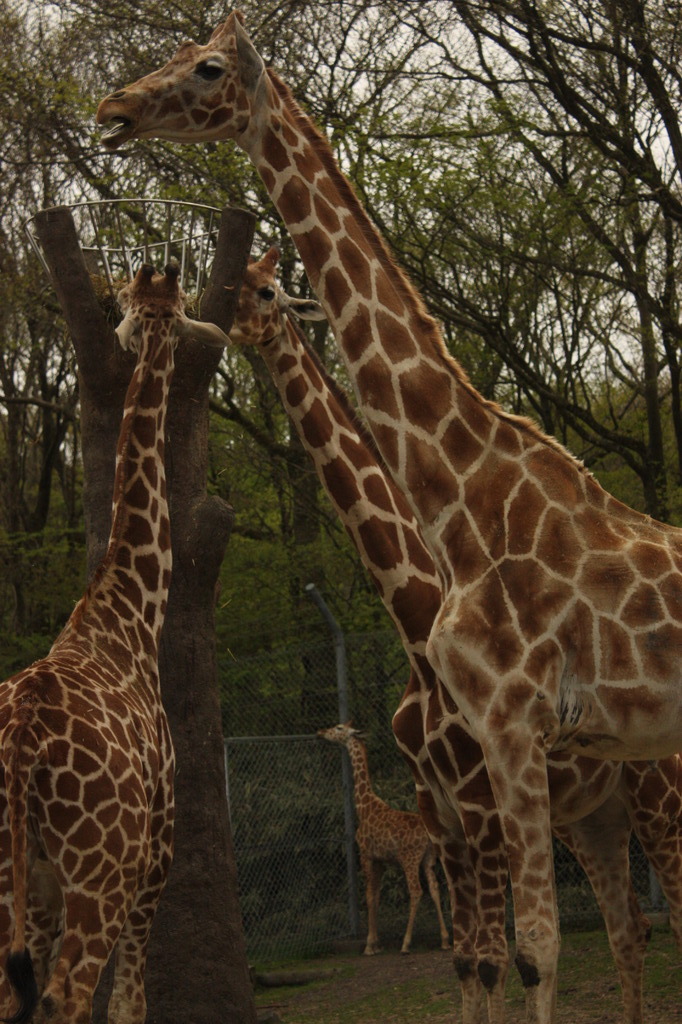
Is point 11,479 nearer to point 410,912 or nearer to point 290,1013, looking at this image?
point 410,912

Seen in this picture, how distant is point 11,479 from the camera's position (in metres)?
17.5

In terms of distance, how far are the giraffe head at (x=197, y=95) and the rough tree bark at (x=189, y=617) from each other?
1.93 metres

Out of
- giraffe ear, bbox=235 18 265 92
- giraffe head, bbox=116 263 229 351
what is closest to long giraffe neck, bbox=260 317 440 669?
giraffe head, bbox=116 263 229 351

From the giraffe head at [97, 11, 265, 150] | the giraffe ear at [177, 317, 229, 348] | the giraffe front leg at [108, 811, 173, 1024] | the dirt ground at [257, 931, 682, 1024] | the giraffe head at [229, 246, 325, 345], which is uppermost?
the giraffe head at [97, 11, 265, 150]

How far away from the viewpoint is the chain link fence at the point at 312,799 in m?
10.3

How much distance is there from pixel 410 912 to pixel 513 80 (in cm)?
745

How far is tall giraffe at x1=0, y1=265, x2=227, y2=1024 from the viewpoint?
4270mm

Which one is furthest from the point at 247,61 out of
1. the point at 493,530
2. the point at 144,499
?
the point at 144,499

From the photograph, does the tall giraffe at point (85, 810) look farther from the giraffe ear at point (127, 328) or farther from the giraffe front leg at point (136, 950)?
the giraffe ear at point (127, 328)

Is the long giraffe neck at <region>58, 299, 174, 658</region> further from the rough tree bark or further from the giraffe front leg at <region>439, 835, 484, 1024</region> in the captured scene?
the giraffe front leg at <region>439, 835, 484, 1024</region>

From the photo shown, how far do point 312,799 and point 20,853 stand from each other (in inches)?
275

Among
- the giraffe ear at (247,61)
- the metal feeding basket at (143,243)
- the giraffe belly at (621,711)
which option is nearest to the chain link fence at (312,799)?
the metal feeding basket at (143,243)

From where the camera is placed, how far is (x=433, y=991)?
27.7 ft

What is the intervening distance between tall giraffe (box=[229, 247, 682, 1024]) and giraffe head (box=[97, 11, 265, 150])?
1.49 m
